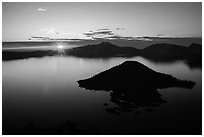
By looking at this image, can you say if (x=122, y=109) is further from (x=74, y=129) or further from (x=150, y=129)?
(x=74, y=129)

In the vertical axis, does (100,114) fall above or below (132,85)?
below

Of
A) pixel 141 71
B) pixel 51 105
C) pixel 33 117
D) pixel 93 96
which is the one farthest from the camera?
pixel 141 71

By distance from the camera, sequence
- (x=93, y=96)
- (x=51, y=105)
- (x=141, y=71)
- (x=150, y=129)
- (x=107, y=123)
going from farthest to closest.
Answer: (x=141, y=71), (x=93, y=96), (x=51, y=105), (x=107, y=123), (x=150, y=129)

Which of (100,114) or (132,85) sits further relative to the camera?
(132,85)

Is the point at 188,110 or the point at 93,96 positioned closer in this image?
the point at 188,110

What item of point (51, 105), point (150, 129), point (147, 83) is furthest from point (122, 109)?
point (147, 83)

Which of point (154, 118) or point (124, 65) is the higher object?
point (124, 65)

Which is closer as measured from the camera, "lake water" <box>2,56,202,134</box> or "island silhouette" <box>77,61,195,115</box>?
"lake water" <box>2,56,202,134</box>

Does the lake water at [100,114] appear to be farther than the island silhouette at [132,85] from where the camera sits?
No
